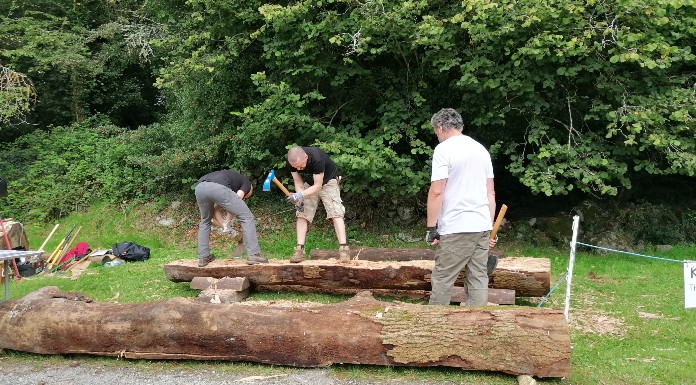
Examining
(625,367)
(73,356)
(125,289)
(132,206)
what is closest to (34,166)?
(132,206)

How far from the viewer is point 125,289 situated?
7.26 metres

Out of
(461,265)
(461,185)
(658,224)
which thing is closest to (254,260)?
(461,265)

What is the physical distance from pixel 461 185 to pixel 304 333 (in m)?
1.71

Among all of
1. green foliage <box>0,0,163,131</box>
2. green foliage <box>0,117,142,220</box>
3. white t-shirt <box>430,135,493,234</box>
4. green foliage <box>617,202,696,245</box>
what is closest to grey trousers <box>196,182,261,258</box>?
white t-shirt <box>430,135,493,234</box>

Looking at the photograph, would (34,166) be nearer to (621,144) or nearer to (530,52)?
(530,52)

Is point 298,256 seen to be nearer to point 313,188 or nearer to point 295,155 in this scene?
point 313,188

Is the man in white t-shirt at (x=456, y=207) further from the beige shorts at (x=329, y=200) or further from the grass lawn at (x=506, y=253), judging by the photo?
the beige shorts at (x=329, y=200)

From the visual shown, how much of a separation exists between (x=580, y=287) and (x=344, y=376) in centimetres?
391

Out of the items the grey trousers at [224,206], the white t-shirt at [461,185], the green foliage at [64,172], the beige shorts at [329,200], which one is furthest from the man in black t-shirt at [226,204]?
the green foliage at [64,172]

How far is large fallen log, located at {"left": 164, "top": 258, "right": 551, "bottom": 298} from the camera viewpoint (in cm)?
616

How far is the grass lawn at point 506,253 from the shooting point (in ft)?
14.9

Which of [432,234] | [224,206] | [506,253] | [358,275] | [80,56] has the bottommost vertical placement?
[506,253]

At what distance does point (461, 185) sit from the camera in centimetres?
483

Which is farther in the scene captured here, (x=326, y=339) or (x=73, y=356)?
(x=73, y=356)
